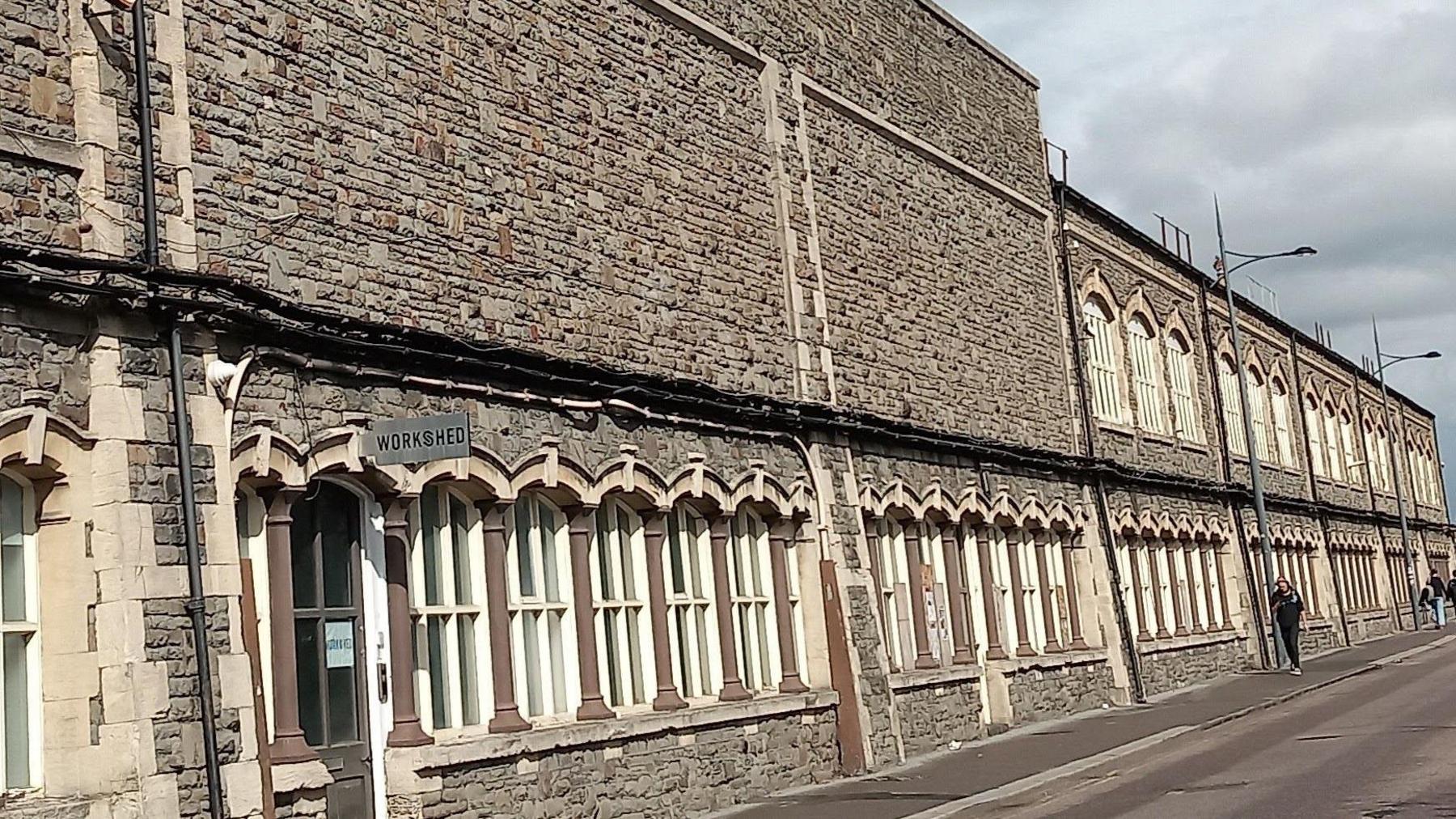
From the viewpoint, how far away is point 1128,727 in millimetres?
22375

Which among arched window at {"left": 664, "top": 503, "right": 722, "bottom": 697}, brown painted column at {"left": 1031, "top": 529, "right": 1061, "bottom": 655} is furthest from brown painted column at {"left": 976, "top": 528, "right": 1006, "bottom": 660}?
arched window at {"left": 664, "top": 503, "right": 722, "bottom": 697}

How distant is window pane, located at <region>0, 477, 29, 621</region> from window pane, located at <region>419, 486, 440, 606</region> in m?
3.70

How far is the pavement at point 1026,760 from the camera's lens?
1524 cm

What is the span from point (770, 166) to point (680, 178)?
2.28m

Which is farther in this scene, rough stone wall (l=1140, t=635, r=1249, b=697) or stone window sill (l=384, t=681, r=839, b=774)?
rough stone wall (l=1140, t=635, r=1249, b=697)

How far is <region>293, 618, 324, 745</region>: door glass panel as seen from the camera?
12.2m

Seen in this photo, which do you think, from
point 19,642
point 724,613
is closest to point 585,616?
point 724,613

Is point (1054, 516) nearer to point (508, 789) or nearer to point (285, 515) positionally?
point (508, 789)

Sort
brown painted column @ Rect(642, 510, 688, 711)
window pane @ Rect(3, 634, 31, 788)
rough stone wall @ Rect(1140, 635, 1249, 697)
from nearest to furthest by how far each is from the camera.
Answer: window pane @ Rect(3, 634, 31, 788) < brown painted column @ Rect(642, 510, 688, 711) < rough stone wall @ Rect(1140, 635, 1249, 697)

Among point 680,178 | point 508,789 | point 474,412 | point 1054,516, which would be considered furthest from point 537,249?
point 1054,516

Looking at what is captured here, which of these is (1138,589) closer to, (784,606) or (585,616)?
(784,606)

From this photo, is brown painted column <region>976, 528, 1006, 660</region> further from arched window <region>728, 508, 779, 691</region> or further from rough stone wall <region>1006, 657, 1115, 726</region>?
arched window <region>728, 508, 779, 691</region>

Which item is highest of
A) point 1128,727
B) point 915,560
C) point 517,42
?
point 517,42

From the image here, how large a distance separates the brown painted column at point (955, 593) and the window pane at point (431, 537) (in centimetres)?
1059
